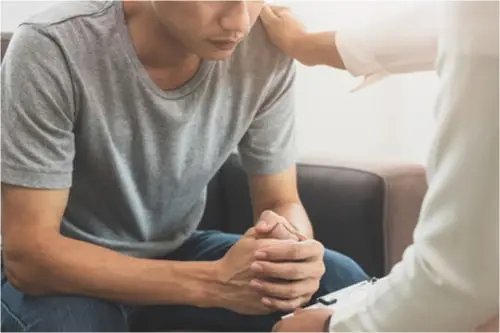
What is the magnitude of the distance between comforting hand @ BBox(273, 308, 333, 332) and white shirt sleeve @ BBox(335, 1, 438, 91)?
362mm

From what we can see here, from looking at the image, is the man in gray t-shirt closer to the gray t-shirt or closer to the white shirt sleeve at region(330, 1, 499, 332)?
the gray t-shirt

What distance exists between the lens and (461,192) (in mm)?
590

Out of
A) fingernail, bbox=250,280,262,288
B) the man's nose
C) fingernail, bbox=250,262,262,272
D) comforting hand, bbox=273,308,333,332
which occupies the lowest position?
fingernail, bbox=250,280,262,288

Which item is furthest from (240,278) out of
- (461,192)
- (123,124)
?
(461,192)

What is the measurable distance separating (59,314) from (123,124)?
0.28 meters

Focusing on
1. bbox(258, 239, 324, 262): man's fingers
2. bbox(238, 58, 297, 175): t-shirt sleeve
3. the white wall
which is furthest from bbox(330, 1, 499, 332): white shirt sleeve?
the white wall

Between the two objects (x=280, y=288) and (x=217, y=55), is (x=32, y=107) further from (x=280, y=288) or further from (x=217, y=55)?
(x=280, y=288)

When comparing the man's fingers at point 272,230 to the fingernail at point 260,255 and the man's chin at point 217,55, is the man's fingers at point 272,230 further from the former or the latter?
the man's chin at point 217,55

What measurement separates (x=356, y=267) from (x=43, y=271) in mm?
466

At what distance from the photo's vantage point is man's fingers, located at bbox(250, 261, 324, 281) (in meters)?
0.99

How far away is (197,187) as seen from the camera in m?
1.18

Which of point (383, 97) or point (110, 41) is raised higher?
point (110, 41)

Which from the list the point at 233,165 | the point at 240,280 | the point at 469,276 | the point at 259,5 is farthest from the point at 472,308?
the point at 233,165

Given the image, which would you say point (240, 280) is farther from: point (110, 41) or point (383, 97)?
point (383, 97)
